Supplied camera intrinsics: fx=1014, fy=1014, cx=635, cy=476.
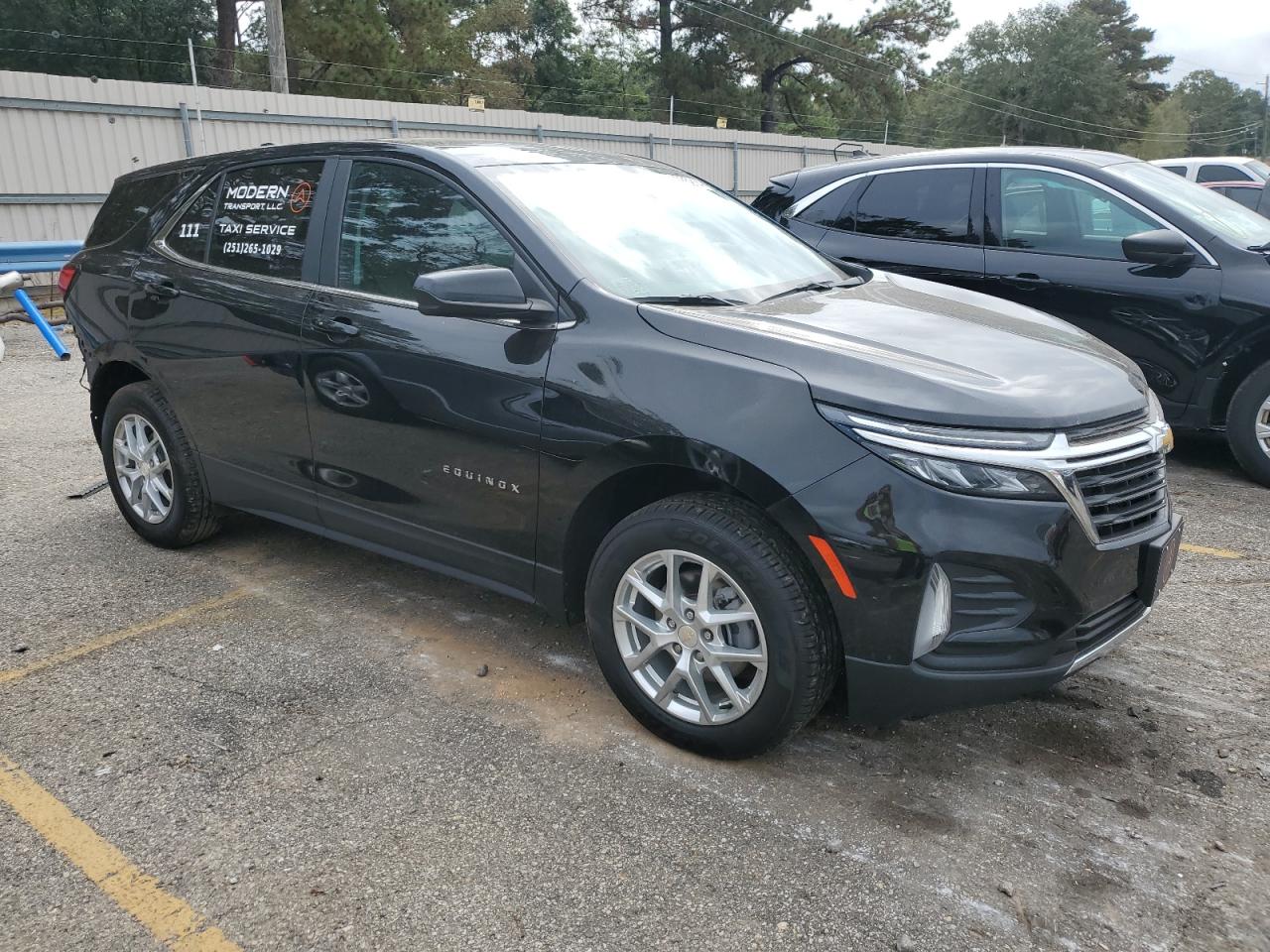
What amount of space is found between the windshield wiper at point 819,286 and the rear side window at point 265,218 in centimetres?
180

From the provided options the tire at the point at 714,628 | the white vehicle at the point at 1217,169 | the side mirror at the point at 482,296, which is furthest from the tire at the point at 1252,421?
the white vehicle at the point at 1217,169

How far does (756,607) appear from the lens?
106 inches

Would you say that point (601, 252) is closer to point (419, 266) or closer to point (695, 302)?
point (695, 302)

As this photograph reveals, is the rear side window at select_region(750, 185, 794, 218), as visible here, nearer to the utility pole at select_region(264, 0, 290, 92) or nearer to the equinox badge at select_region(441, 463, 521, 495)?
the equinox badge at select_region(441, 463, 521, 495)

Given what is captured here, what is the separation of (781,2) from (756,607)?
1769 inches

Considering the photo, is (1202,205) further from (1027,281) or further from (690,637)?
(690,637)

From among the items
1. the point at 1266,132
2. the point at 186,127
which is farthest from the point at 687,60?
the point at 1266,132

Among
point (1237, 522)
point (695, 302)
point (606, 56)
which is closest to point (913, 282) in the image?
point (695, 302)

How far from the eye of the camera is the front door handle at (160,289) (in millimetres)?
4277

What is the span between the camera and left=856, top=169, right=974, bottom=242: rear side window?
6.07 m

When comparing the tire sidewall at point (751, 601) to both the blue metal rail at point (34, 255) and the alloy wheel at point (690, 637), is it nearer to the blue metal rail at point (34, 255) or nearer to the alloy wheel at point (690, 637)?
the alloy wheel at point (690, 637)

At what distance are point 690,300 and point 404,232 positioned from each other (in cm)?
111

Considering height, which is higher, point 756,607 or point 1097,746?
point 756,607

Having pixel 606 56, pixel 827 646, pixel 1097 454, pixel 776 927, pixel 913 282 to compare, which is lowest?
pixel 776 927
